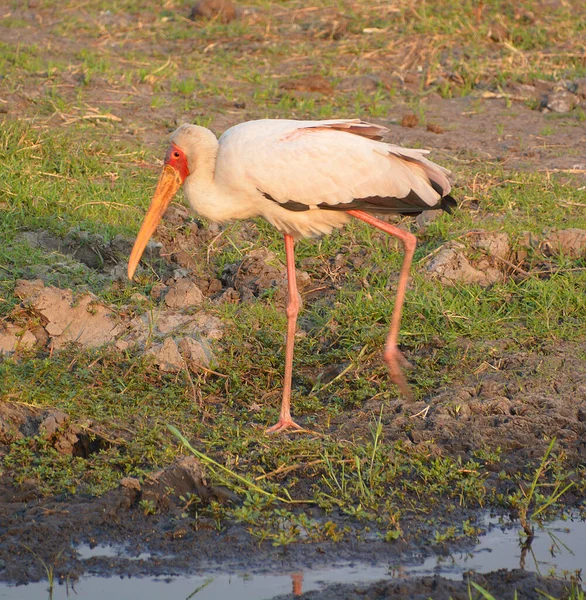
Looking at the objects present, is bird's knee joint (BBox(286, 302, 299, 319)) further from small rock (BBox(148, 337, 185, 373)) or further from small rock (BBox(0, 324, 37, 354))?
small rock (BBox(0, 324, 37, 354))

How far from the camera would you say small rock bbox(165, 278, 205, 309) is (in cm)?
512

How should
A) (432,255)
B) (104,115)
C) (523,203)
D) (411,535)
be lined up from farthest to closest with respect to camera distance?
(104,115) < (523,203) < (432,255) < (411,535)

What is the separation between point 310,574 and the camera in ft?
10.9

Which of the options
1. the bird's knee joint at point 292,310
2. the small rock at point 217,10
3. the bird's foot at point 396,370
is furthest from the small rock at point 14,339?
the small rock at point 217,10

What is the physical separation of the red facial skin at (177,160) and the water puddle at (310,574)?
1778mm

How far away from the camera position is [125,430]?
13.7 ft

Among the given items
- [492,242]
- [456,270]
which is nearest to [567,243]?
[492,242]

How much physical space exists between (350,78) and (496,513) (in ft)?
17.4

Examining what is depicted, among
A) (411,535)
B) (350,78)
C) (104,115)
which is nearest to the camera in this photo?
(411,535)

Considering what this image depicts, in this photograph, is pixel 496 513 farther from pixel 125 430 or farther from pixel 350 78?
pixel 350 78

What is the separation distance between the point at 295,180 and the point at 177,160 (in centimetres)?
54

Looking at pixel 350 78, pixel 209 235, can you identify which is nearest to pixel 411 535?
pixel 209 235

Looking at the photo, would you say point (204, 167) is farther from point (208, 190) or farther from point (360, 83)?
point (360, 83)

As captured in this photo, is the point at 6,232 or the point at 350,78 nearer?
the point at 6,232
